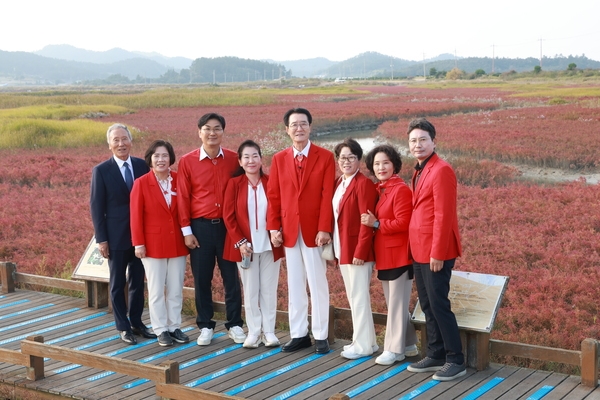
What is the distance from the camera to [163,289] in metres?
6.65

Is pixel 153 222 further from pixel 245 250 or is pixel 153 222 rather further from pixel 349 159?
pixel 349 159

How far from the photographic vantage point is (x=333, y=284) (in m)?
10.0

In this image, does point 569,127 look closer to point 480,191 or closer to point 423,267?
point 480,191

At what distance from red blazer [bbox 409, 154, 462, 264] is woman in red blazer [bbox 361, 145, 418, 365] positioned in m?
0.19

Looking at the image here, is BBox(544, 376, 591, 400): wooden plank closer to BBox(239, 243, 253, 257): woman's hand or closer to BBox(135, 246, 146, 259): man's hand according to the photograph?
BBox(239, 243, 253, 257): woman's hand

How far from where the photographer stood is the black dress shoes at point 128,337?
677cm

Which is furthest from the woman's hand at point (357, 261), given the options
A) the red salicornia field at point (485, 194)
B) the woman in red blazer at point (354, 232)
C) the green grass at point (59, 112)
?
the green grass at point (59, 112)

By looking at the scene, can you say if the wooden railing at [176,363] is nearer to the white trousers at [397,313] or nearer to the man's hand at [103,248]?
the white trousers at [397,313]

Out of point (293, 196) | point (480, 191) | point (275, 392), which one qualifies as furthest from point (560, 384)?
point (480, 191)

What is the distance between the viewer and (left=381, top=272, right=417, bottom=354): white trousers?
5934 mm

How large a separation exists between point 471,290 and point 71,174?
15.7 metres

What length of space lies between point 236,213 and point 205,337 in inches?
50.0

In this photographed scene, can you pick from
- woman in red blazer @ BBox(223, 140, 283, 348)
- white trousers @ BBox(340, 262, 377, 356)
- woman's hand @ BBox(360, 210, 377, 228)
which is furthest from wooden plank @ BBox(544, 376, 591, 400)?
woman in red blazer @ BBox(223, 140, 283, 348)

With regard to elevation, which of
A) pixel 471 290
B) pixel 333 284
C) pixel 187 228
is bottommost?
pixel 333 284
